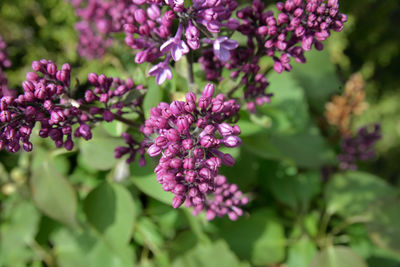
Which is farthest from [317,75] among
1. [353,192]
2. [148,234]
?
[148,234]

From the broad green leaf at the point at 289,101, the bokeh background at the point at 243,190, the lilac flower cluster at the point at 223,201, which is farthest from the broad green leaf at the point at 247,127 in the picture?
the broad green leaf at the point at 289,101

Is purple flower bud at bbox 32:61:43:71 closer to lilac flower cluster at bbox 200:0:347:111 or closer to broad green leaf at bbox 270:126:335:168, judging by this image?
lilac flower cluster at bbox 200:0:347:111

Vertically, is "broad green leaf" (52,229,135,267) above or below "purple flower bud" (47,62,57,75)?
below

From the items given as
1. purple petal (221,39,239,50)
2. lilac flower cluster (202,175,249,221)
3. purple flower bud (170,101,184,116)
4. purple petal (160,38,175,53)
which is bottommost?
lilac flower cluster (202,175,249,221)

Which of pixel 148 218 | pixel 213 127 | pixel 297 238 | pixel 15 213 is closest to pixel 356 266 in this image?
pixel 297 238

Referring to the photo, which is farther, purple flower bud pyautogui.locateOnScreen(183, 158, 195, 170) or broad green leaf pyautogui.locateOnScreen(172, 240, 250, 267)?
broad green leaf pyautogui.locateOnScreen(172, 240, 250, 267)

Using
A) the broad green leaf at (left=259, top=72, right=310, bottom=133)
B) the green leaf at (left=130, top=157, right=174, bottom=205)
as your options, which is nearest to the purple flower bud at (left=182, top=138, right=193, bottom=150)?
the green leaf at (left=130, top=157, right=174, bottom=205)

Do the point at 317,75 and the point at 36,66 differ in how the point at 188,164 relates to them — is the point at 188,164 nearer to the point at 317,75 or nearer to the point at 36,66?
the point at 36,66

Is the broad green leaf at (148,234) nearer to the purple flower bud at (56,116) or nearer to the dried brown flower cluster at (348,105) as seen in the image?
the purple flower bud at (56,116)
